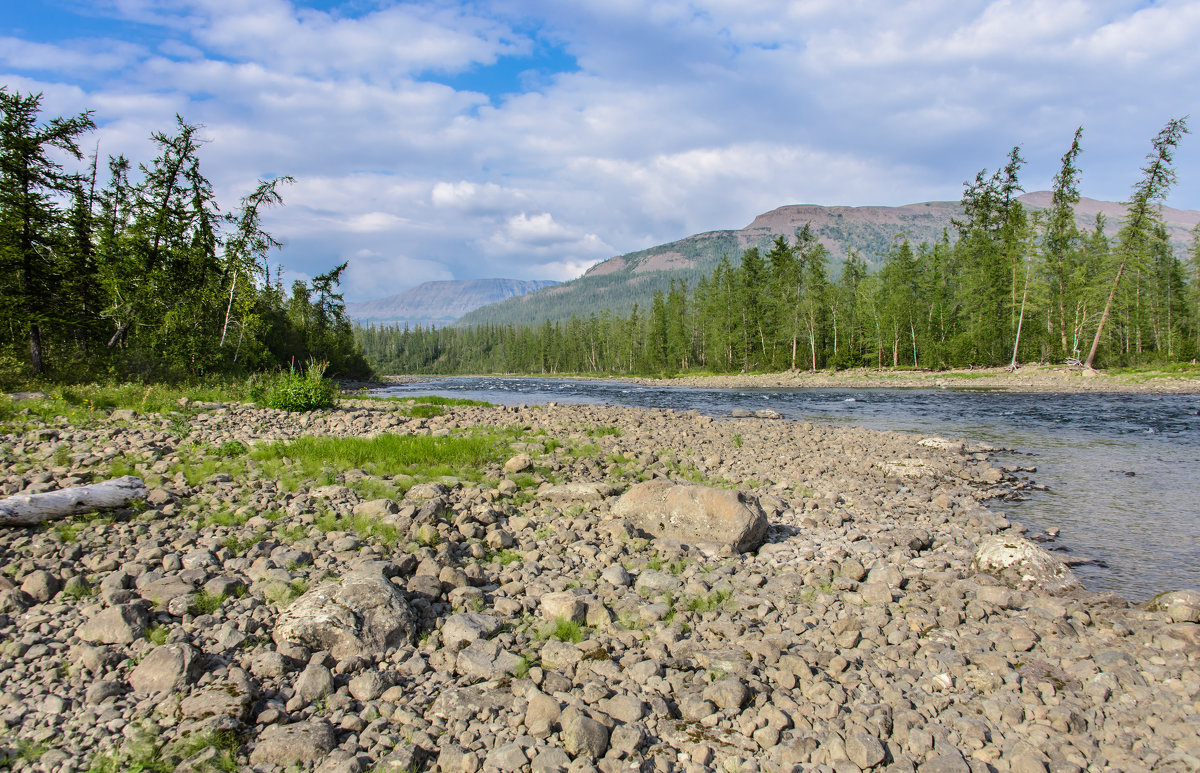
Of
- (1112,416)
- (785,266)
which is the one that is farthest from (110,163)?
(785,266)

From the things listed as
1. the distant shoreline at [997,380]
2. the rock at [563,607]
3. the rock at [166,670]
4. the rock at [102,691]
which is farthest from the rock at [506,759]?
the distant shoreline at [997,380]

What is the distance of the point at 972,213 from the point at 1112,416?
51.4 m

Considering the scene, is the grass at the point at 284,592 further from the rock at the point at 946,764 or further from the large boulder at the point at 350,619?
the rock at the point at 946,764

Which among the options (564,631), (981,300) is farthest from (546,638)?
(981,300)

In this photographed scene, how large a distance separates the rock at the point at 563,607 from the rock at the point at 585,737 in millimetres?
1555

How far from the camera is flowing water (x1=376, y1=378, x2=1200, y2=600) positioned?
7.93 metres

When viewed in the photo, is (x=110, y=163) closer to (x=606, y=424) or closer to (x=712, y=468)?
(x=606, y=424)

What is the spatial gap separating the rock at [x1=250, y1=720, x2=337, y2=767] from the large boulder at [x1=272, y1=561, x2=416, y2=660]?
34.8 inches

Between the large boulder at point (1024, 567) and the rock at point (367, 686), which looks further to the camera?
the large boulder at point (1024, 567)

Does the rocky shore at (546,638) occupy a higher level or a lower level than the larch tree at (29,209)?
lower

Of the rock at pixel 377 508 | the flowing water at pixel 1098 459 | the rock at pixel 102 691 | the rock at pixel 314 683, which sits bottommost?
the flowing water at pixel 1098 459

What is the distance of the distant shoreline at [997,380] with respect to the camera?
119 ft

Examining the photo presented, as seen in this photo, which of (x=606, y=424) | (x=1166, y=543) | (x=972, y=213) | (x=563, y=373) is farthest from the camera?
(x=563, y=373)

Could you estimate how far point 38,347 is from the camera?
1927 centimetres
